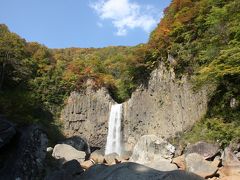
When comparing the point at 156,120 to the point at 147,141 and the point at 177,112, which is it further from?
the point at 147,141

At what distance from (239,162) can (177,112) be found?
11286 mm

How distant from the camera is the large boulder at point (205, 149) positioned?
2045cm

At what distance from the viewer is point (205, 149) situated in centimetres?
2088

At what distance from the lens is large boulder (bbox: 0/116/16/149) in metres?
10.2

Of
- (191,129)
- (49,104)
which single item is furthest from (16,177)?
(49,104)

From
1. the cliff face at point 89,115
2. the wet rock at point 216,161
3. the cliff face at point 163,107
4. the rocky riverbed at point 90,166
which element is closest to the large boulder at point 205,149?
the rocky riverbed at point 90,166

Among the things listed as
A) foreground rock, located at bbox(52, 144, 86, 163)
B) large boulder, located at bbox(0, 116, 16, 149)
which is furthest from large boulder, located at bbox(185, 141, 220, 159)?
large boulder, located at bbox(0, 116, 16, 149)

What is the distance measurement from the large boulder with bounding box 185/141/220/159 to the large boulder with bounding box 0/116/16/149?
43.9 ft

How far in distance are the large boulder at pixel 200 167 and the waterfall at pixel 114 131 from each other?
16.1 m

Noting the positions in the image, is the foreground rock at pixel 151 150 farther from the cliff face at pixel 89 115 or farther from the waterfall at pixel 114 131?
the cliff face at pixel 89 115

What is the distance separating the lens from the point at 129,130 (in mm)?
34094

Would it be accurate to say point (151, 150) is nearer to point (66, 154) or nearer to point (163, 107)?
point (66, 154)

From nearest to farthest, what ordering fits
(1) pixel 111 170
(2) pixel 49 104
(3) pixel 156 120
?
1. (1) pixel 111 170
2. (3) pixel 156 120
3. (2) pixel 49 104

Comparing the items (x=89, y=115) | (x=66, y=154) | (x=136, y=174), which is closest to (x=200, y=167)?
(x=66, y=154)
